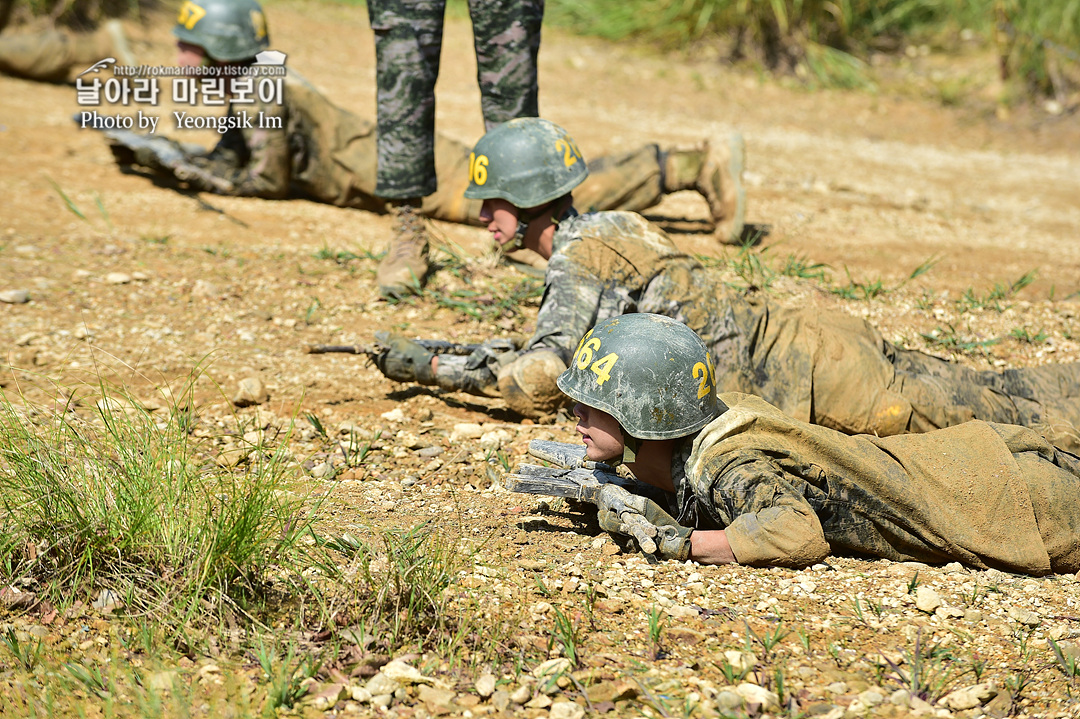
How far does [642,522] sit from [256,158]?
3.67 metres

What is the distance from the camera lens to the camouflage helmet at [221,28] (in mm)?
5160

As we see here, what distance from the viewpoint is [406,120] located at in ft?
13.7

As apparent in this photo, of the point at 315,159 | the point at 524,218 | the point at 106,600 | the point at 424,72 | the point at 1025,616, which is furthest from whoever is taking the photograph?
the point at 315,159

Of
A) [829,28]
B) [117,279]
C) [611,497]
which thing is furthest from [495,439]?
[829,28]

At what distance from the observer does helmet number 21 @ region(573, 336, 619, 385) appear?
2438 mm

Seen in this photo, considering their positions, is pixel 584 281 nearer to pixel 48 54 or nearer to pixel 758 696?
pixel 758 696

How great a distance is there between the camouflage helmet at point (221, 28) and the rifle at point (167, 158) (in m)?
0.56

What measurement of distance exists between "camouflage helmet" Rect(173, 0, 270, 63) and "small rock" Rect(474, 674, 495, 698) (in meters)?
4.25

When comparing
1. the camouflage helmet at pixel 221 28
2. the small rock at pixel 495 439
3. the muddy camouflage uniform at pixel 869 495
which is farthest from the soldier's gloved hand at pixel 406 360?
the camouflage helmet at pixel 221 28

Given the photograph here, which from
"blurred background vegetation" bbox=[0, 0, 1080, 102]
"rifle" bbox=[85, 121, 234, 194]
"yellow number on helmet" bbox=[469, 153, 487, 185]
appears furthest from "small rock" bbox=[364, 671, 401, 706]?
"blurred background vegetation" bbox=[0, 0, 1080, 102]

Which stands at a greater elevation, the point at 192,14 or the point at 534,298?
the point at 192,14

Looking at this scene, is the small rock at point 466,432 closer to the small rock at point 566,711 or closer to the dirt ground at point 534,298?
the dirt ground at point 534,298

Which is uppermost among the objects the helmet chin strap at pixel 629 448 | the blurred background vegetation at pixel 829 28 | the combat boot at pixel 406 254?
the blurred background vegetation at pixel 829 28

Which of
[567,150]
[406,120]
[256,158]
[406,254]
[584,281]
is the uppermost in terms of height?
[567,150]
